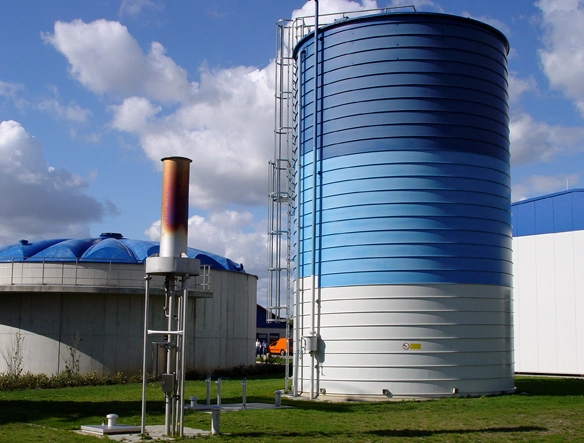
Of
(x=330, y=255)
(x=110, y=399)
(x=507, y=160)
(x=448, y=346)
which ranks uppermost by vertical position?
(x=507, y=160)

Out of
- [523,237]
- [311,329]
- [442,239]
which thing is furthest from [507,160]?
[523,237]

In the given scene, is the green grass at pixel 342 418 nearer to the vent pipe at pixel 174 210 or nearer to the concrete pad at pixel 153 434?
the concrete pad at pixel 153 434

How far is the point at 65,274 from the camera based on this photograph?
111ft

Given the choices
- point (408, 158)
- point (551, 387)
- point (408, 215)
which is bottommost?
point (551, 387)

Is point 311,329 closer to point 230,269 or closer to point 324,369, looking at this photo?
point 324,369

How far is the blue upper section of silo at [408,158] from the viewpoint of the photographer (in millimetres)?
24203

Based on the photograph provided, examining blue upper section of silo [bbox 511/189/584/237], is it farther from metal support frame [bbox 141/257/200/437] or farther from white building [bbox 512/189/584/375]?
metal support frame [bbox 141/257/200/437]

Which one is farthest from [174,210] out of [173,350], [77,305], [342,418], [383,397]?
[77,305]

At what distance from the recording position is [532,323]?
3869cm

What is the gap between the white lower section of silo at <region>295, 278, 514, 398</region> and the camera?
928 inches

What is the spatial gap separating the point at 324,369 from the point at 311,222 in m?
5.06

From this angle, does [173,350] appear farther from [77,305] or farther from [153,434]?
[77,305]

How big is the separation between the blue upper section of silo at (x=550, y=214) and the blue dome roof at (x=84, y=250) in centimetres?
1938

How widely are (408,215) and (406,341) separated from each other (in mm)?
4062
